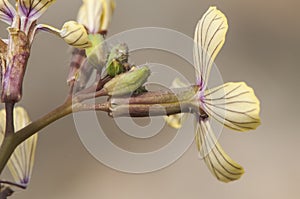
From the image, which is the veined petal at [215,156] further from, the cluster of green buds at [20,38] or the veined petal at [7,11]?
the veined petal at [7,11]

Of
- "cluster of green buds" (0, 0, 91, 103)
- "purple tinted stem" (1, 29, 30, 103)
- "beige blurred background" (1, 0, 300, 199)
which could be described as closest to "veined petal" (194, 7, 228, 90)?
"cluster of green buds" (0, 0, 91, 103)

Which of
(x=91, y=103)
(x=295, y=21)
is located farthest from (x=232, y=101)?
(x=295, y=21)

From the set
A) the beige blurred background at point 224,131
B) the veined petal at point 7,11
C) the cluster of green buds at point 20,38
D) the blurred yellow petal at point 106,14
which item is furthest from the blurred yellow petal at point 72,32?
the beige blurred background at point 224,131

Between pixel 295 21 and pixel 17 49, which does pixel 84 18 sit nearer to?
pixel 17 49

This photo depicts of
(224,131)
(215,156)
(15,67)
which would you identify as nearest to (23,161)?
(15,67)

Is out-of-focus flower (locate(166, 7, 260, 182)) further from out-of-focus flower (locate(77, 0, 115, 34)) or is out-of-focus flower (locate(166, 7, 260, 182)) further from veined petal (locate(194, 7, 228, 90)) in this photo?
out-of-focus flower (locate(77, 0, 115, 34))
